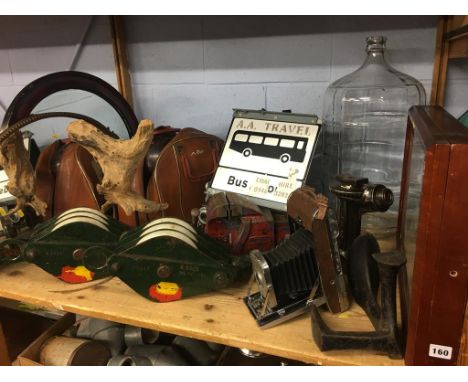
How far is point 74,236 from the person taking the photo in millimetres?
848

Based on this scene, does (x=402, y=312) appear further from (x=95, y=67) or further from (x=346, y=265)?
(x=95, y=67)

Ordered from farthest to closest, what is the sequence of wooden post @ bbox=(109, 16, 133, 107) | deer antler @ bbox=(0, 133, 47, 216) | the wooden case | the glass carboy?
wooden post @ bbox=(109, 16, 133, 107)
the glass carboy
deer antler @ bbox=(0, 133, 47, 216)
the wooden case

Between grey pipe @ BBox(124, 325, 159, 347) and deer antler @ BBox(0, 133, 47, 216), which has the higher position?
deer antler @ BBox(0, 133, 47, 216)

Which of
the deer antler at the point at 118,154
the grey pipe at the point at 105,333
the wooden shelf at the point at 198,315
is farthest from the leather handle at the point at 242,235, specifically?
the grey pipe at the point at 105,333

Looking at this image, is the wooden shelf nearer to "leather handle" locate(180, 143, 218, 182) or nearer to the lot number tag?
the lot number tag

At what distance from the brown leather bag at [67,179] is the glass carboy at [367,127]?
70 cm

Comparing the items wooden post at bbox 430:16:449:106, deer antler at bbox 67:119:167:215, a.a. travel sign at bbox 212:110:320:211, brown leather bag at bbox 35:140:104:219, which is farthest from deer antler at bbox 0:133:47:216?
wooden post at bbox 430:16:449:106

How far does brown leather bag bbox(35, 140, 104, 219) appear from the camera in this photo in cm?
105

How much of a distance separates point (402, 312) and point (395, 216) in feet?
1.62

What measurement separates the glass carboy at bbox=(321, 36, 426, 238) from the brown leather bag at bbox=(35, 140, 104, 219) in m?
0.70

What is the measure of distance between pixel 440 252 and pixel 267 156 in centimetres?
56

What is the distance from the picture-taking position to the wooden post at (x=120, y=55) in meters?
1.31

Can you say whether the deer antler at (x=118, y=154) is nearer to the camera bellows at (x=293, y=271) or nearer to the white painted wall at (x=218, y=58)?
the camera bellows at (x=293, y=271)
